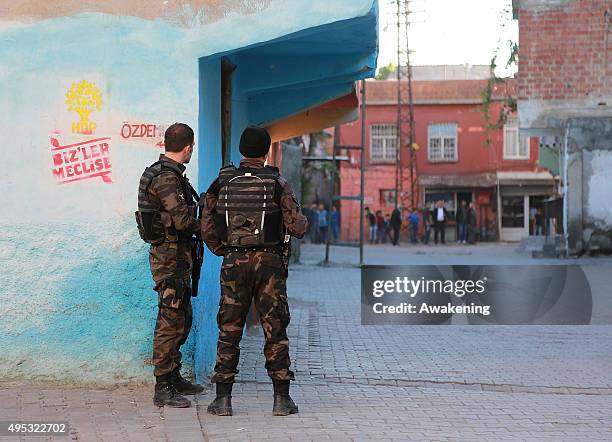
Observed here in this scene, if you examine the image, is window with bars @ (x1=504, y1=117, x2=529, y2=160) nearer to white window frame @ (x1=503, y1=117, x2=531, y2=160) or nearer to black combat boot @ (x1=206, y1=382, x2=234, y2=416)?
white window frame @ (x1=503, y1=117, x2=531, y2=160)

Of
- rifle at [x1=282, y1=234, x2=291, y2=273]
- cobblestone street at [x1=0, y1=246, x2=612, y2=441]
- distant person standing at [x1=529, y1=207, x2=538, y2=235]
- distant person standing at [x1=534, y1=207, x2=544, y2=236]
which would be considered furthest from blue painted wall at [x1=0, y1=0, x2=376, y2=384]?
distant person standing at [x1=529, y1=207, x2=538, y2=235]

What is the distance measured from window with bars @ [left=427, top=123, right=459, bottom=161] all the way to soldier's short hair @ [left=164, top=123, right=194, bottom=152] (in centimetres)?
4270

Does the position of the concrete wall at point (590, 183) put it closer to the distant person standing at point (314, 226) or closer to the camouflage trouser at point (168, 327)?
the distant person standing at point (314, 226)

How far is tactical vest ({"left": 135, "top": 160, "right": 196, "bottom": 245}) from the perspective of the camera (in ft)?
20.4

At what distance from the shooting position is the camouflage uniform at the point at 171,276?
20.3ft

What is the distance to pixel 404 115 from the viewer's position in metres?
48.7

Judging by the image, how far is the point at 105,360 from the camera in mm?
6953

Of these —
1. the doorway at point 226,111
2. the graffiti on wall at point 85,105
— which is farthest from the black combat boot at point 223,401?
the doorway at point 226,111

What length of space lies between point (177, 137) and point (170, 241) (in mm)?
676

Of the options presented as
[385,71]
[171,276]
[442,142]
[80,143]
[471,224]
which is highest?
[385,71]

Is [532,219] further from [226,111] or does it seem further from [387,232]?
[226,111]

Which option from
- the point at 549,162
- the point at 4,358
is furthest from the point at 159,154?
the point at 549,162

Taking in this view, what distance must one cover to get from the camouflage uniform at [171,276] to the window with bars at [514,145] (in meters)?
42.8

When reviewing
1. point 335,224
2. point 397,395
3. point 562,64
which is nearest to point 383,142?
point 335,224
